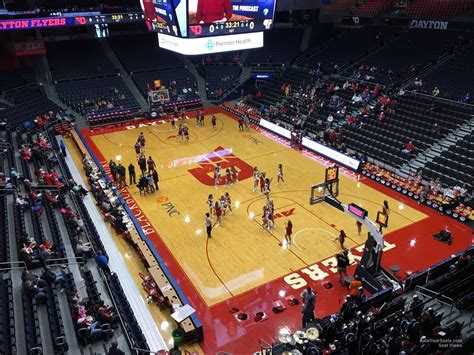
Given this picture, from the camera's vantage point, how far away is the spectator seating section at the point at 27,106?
29172mm

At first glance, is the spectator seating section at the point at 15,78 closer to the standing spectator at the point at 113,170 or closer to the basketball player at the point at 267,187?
the standing spectator at the point at 113,170

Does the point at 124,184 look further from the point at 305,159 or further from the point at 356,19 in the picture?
the point at 356,19

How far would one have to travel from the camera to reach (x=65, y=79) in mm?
37188

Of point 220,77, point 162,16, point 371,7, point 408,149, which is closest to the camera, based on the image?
point 162,16

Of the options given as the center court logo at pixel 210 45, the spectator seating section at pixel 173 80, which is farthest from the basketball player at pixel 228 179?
the spectator seating section at pixel 173 80

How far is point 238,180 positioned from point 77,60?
85.2 ft

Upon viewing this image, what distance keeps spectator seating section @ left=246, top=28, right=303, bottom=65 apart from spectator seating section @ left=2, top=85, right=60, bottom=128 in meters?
20.3

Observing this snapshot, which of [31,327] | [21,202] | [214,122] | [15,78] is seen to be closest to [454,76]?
[214,122]

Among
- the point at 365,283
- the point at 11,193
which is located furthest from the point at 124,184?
the point at 365,283

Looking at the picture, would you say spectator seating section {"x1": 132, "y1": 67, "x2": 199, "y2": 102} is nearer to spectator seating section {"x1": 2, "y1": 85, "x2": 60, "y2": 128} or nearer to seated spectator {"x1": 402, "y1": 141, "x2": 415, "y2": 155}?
spectator seating section {"x1": 2, "y1": 85, "x2": 60, "y2": 128}

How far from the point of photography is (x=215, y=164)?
25219 millimetres

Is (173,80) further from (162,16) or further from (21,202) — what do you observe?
(21,202)

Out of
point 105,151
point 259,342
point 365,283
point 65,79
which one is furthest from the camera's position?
point 65,79

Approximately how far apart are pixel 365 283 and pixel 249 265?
434cm
